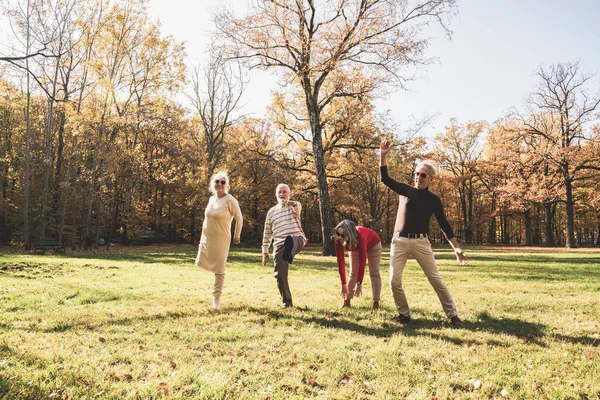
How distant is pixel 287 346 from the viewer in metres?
4.31

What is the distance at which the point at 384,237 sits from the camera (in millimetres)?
54125

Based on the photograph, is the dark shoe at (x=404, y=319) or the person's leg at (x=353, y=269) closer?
the dark shoe at (x=404, y=319)

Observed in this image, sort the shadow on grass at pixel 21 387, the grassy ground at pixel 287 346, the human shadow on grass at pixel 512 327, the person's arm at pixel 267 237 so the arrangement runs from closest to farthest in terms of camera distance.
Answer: the shadow on grass at pixel 21 387
the grassy ground at pixel 287 346
the human shadow on grass at pixel 512 327
the person's arm at pixel 267 237

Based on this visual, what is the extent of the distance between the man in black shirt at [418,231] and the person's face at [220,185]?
8.98 feet

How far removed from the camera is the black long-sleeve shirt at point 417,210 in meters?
5.28

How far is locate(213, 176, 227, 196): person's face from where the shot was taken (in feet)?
21.3

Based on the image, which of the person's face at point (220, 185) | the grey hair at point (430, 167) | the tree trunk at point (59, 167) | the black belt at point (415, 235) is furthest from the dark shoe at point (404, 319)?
the tree trunk at point (59, 167)

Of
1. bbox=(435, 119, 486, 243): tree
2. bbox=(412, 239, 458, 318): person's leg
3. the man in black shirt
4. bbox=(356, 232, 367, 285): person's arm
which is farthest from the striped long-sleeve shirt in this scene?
bbox=(435, 119, 486, 243): tree

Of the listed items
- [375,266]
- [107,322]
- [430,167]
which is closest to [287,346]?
[375,266]

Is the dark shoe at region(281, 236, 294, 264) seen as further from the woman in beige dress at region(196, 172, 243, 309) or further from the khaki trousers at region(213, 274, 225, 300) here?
the khaki trousers at region(213, 274, 225, 300)

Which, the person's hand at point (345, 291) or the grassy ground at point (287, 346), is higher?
the person's hand at point (345, 291)

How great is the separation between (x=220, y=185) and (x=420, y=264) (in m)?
3.49

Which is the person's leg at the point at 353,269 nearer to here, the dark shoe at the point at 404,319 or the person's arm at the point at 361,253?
the person's arm at the point at 361,253

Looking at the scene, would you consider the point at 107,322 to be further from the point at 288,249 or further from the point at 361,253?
the point at 361,253
